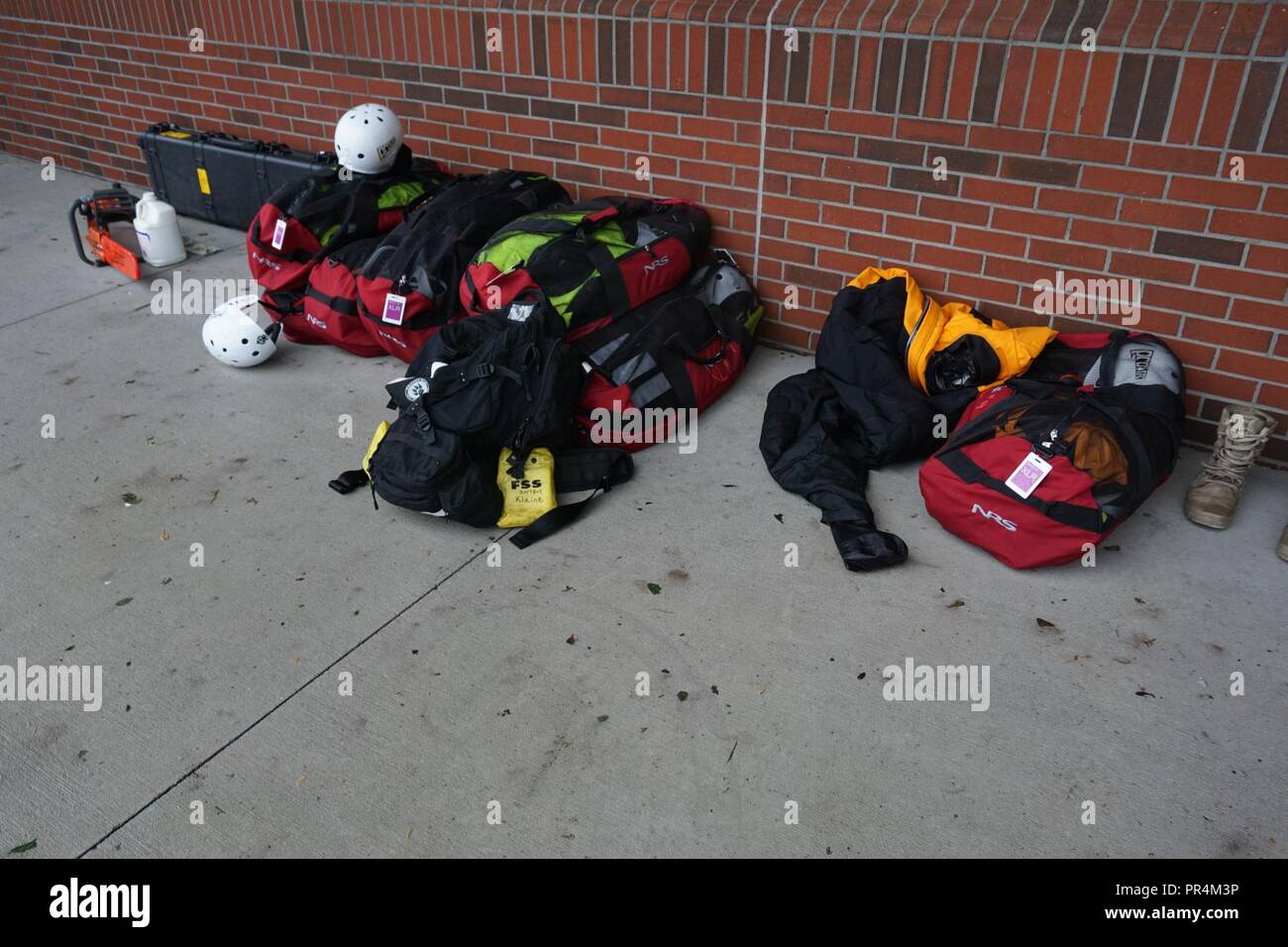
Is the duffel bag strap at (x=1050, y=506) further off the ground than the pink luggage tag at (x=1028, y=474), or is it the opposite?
the pink luggage tag at (x=1028, y=474)

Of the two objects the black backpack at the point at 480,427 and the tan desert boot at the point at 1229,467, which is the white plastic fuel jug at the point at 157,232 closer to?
the black backpack at the point at 480,427

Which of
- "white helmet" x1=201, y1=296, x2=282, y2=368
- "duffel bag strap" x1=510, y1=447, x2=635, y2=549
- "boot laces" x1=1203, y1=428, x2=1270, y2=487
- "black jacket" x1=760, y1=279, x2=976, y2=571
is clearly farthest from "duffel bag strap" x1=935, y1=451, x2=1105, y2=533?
"white helmet" x1=201, y1=296, x2=282, y2=368

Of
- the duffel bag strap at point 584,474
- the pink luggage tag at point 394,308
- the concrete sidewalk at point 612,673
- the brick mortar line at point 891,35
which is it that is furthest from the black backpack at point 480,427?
the brick mortar line at point 891,35

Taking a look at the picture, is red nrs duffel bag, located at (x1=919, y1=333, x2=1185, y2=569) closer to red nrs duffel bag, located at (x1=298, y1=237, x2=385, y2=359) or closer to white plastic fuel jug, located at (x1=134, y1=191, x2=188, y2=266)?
red nrs duffel bag, located at (x1=298, y1=237, x2=385, y2=359)

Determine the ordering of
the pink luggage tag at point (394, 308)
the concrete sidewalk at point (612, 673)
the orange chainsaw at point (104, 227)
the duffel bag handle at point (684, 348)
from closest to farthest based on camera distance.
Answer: the concrete sidewalk at point (612, 673) < the duffel bag handle at point (684, 348) < the pink luggage tag at point (394, 308) < the orange chainsaw at point (104, 227)

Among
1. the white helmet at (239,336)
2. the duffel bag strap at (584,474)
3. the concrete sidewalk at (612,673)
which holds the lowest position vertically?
the concrete sidewalk at (612,673)

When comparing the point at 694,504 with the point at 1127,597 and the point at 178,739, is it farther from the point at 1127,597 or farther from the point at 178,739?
the point at 178,739

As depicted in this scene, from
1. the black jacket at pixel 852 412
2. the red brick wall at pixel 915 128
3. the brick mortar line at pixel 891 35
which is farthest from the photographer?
the black jacket at pixel 852 412

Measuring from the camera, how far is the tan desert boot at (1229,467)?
2.95 metres

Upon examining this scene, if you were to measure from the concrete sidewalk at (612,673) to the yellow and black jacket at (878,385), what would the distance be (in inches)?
4.6

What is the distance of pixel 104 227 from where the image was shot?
5094 mm

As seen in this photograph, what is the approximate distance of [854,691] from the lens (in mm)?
2420

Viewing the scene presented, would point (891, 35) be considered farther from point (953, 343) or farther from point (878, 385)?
point (878, 385)

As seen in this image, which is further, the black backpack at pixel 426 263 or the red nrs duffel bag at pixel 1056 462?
the black backpack at pixel 426 263
